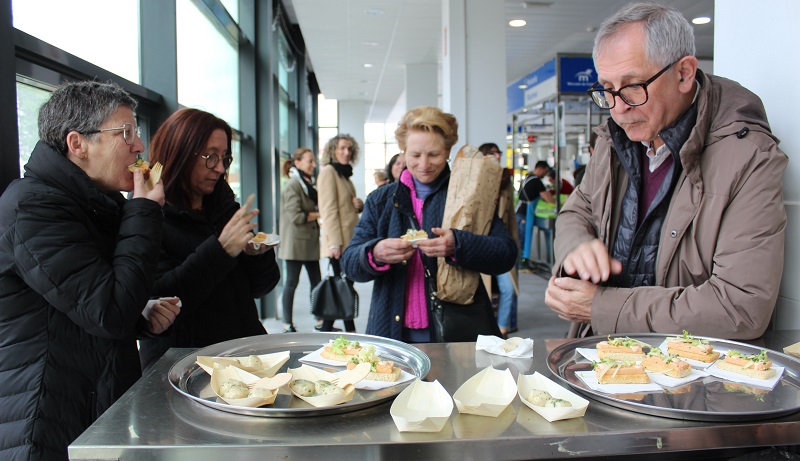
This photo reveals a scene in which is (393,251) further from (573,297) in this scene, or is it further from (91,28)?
(91,28)

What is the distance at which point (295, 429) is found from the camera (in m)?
0.99

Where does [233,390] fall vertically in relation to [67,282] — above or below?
below

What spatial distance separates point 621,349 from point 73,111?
1.47m

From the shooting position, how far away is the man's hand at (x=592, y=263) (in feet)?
4.97

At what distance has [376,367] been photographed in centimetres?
123

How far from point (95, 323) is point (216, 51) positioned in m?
4.42

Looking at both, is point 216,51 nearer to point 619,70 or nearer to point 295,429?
point 619,70

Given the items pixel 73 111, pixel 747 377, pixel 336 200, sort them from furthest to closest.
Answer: pixel 336 200, pixel 73 111, pixel 747 377

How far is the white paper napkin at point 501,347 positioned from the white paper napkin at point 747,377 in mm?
385

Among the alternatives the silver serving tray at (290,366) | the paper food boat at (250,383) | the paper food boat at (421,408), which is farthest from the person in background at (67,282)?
the paper food boat at (421,408)

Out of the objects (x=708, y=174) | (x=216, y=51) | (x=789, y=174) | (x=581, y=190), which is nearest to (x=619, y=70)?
(x=708, y=174)

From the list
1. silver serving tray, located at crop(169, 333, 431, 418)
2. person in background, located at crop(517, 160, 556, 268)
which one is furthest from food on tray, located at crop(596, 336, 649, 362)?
person in background, located at crop(517, 160, 556, 268)

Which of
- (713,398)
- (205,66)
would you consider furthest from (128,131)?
(205,66)

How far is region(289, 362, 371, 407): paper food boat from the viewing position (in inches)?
41.0
